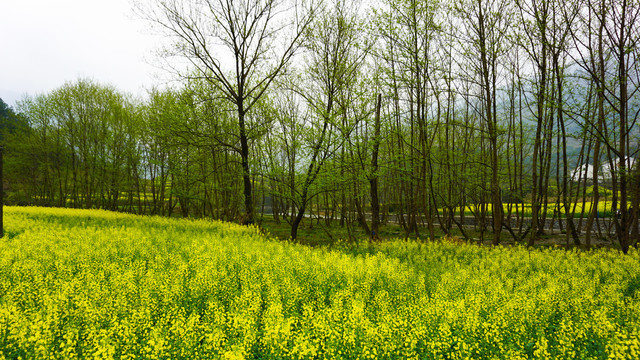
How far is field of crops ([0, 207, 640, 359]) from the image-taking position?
3459 millimetres

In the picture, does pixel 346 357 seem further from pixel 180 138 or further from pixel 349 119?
pixel 180 138

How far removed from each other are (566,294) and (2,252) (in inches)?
442

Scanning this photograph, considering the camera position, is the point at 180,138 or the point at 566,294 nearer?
the point at 566,294

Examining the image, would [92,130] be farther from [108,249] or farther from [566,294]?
[566,294]

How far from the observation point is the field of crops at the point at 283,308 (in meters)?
3.46

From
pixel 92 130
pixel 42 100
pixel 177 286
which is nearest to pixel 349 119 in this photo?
pixel 177 286

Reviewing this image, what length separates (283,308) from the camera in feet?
16.9

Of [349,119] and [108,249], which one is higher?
[349,119]

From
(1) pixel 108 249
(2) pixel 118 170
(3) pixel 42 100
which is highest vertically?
(3) pixel 42 100

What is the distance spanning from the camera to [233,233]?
1317 centimetres

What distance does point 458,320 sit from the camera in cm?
448

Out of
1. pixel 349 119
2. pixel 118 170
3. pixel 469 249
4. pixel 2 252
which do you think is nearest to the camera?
pixel 2 252

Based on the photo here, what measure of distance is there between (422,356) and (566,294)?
4052mm

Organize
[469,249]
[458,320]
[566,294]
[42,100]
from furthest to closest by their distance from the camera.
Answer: [42,100] → [469,249] → [566,294] → [458,320]
